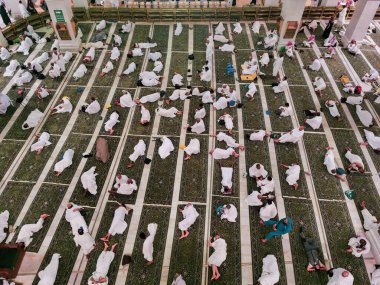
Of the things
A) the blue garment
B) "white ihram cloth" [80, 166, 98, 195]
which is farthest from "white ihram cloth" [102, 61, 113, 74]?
the blue garment

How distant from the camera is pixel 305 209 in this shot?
892 cm

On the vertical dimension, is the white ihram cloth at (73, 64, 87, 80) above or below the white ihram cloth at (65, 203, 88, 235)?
above

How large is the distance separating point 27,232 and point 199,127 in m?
6.31

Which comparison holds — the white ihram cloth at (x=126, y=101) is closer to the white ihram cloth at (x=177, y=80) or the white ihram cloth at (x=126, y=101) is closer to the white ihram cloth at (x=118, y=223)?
the white ihram cloth at (x=177, y=80)

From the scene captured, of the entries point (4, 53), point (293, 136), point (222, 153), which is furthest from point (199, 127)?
point (4, 53)

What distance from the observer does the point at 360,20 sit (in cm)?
1412

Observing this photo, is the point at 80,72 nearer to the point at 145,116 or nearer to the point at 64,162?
the point at 145,116

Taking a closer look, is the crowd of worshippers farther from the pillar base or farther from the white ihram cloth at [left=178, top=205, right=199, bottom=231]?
the pillar base

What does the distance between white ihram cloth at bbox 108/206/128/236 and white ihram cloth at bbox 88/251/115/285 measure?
0.64 m

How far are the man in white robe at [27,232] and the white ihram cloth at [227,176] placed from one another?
5541 millimetres

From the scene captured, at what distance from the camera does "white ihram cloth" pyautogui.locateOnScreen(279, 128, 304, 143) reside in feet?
33.8

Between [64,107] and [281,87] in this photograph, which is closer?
[64,107]

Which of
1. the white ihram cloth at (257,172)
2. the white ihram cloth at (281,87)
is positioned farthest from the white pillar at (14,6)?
the white ihram cloth at (257,172)

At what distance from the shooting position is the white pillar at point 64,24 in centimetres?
1321
